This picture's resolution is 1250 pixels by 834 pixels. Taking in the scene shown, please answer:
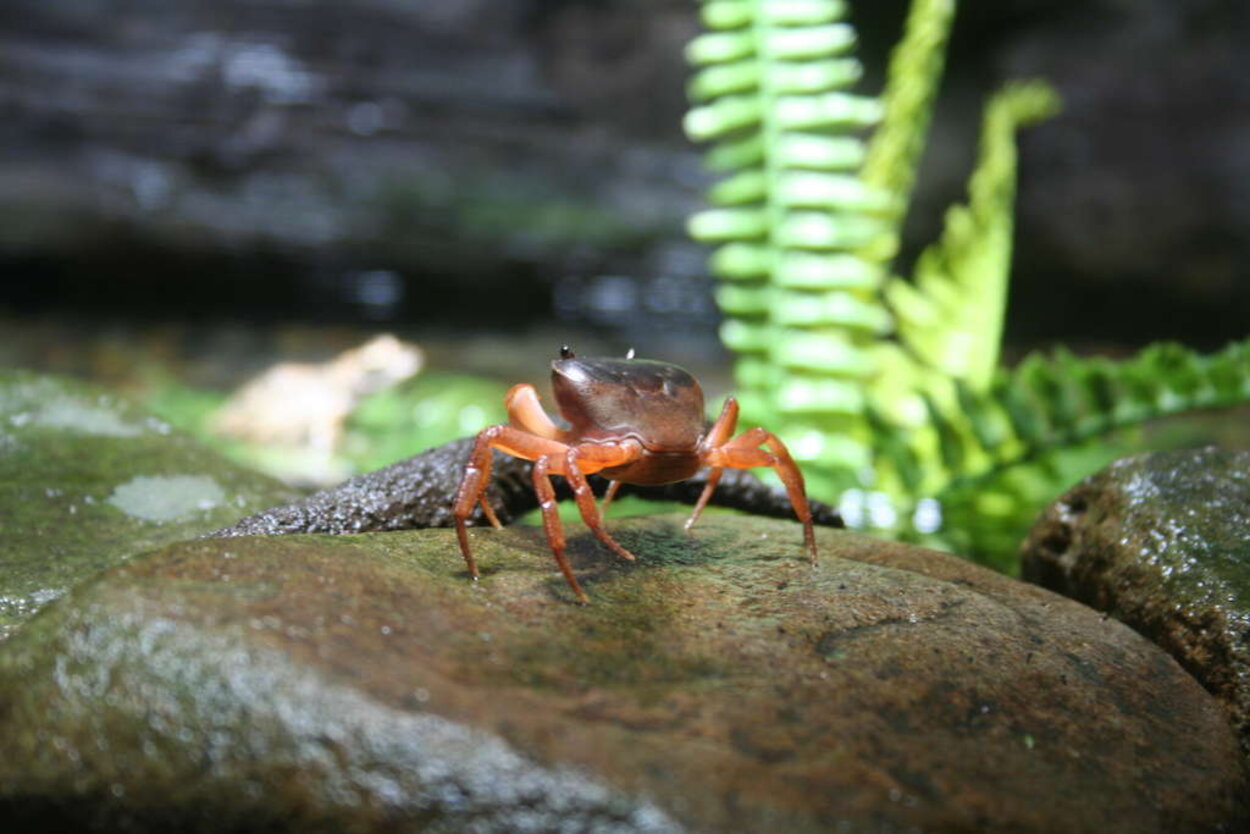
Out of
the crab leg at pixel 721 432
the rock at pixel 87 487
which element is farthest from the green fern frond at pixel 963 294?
the rock at pixel 87 487

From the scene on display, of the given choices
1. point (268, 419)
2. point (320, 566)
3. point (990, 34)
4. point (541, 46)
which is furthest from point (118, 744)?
point (990, 34)

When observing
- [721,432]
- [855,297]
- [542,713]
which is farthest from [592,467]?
[855,297]

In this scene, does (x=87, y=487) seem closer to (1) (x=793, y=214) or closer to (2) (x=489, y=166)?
(1) (x=793, y=214)

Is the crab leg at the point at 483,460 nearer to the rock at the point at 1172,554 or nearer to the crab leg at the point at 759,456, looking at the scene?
the crab leg at the point at 759,456

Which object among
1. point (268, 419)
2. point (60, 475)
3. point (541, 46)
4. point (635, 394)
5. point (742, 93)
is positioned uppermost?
point (541, 46)

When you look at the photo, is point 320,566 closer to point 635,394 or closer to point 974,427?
point 635,394

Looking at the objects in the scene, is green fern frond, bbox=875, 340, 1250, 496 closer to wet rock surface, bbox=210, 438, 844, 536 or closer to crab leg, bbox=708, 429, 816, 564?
wet rock surface, bbox=210, 438, 844, 536
